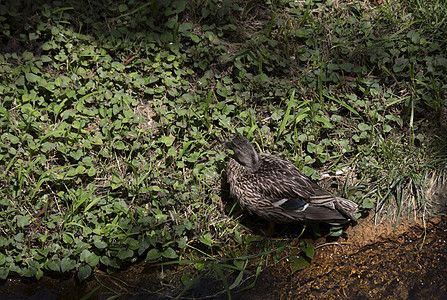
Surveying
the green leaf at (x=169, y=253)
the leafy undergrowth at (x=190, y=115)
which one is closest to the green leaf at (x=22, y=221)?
the leafy undergrowth at (x=190, y=115)

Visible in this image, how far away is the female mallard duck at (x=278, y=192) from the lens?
4.23 m

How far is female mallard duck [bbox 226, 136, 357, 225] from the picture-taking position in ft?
13.9

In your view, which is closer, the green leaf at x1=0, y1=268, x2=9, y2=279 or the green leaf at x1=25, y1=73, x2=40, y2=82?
the green leaf at x1=0, y1=268, x2=9, y2=279

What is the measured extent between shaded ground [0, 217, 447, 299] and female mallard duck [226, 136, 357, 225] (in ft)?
1.11

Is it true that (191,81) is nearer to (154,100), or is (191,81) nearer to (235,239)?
(154,100)

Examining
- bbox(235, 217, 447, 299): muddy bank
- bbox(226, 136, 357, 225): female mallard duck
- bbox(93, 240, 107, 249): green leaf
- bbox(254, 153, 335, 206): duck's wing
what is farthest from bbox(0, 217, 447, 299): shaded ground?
bbox(254, 153, 335, 206): duck's wing

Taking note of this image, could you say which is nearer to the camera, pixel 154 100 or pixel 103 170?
pixel 103 170

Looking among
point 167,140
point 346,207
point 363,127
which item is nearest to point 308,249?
point 346,207

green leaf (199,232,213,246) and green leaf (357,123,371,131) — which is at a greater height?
green leaf (357,123,371,131)

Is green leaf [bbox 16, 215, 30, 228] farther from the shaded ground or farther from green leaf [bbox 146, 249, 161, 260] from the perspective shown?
green leaf [bbox 146, 249, 161, 260]

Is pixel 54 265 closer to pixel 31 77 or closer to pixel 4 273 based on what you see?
pixel 4 273

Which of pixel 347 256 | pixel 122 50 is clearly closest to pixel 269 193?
pixel 347 256

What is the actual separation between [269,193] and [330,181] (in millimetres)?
718

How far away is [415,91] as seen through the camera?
5082 millimetres
